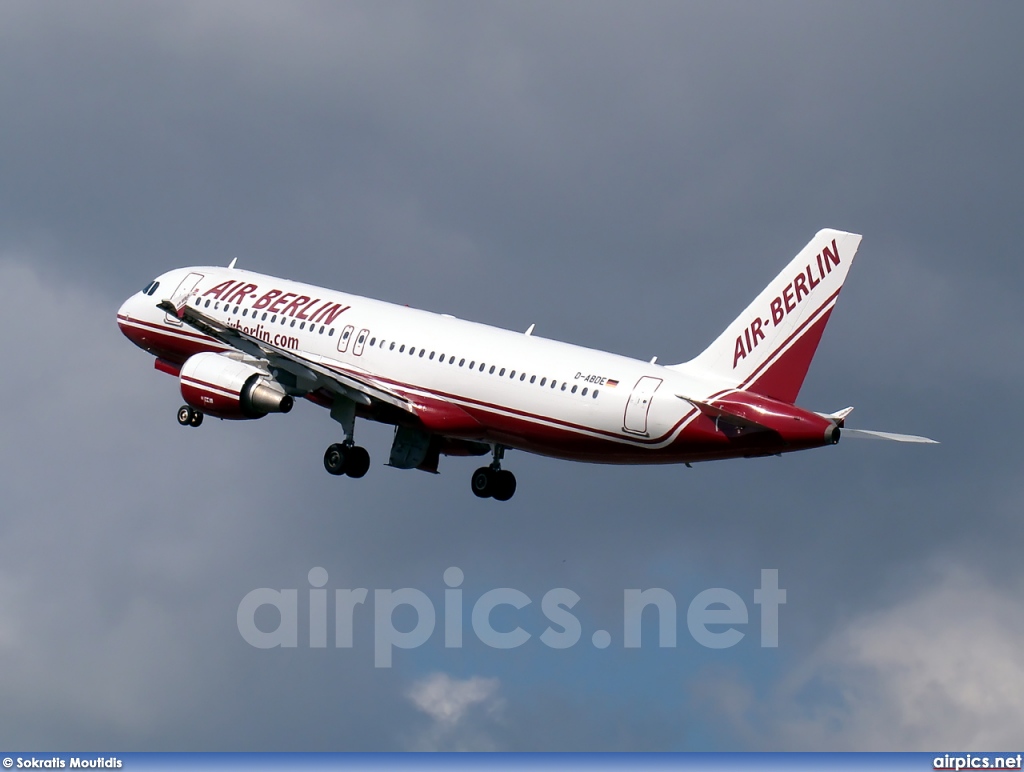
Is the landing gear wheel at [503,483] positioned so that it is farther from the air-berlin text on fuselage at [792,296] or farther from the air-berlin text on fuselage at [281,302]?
the air-berlin text on fuselage at [792,296]

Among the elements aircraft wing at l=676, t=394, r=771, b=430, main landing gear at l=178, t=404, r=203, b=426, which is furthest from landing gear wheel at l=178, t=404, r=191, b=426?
aircraft wing at l=676, t=394, r=771, b=430

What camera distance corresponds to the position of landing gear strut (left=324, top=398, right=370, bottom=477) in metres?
82.9

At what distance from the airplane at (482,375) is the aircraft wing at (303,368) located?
0.07 meters

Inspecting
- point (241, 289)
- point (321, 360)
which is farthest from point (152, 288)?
point (321, 360)

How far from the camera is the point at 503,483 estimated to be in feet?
281

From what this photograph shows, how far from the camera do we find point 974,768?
224 feet

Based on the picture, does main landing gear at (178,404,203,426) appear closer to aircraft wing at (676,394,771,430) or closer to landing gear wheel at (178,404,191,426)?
landing gear wheel at (178,404,191,426)

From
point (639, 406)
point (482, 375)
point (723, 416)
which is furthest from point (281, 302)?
point (723, 416)

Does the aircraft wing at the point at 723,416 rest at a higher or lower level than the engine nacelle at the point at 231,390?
lower

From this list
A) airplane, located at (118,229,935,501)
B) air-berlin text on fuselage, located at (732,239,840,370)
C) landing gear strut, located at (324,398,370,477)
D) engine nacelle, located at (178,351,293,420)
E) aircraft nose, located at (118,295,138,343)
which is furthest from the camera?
aircraft nose, located at (118,295,138,343)

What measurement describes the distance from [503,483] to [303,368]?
947cm

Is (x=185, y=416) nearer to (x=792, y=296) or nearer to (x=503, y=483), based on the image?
(x=503, y=483)

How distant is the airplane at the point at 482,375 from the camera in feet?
246

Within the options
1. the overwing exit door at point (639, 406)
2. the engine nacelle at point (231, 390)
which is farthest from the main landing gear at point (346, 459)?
the overwing exit door at point (639, 406)
